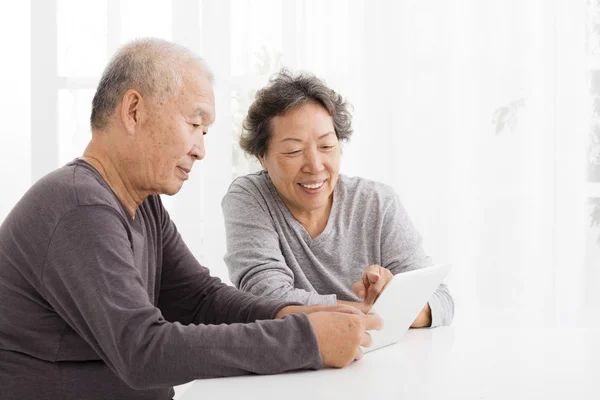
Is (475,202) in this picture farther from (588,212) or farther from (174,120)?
(174,120)

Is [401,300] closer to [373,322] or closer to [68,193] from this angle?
[373,322]

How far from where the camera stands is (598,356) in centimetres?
156

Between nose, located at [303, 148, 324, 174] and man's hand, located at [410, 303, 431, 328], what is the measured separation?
1.61 ft

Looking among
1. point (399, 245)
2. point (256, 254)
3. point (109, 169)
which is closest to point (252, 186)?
point (256, 254)

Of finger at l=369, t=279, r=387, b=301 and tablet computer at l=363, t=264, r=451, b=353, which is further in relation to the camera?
finger at l=369, t=279, r=387, b=301

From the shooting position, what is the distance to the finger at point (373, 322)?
137 cm

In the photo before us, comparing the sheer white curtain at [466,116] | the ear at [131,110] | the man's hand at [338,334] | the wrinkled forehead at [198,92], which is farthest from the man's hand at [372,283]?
the sheer white curtain at [466,116]

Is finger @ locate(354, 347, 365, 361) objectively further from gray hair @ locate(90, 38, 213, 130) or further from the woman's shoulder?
the woman's shoulder

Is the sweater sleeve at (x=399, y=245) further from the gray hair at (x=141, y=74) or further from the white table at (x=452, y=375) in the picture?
the gray hair at (x=141, y=74)

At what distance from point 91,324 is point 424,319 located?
95 centimetres

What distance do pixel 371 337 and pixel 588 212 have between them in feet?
7.22

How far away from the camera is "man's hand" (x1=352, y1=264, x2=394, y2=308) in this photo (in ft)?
5.80

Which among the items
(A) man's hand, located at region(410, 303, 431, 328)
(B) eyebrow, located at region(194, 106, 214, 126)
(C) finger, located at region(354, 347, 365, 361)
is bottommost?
(A) man's hand, located at region(410, 303, 431, 328)

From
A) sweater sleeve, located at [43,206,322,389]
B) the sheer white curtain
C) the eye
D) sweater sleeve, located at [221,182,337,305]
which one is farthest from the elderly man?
the sheer white curtain
